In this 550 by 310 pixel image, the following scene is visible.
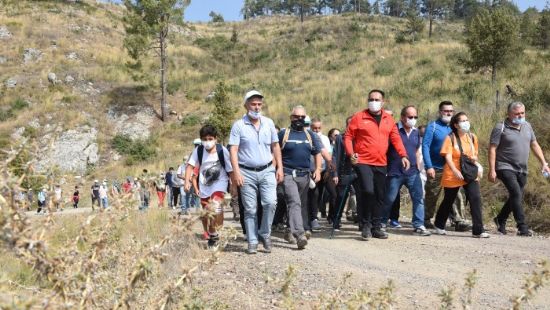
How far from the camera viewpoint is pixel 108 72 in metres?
38.0

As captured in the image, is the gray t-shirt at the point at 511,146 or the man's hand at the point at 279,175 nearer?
the man's hand at the point at 279,175

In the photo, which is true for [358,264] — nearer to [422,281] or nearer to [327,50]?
[422,281]

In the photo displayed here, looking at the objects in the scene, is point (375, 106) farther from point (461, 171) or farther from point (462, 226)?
point (462, 226)

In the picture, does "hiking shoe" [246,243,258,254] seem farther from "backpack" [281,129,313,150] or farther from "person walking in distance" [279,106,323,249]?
"backpack" [281,129,313,150]

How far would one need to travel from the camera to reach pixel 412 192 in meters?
7.68

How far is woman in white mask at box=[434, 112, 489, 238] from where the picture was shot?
7191 mm

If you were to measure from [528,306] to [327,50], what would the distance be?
46.4 m

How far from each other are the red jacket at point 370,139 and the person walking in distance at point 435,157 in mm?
785

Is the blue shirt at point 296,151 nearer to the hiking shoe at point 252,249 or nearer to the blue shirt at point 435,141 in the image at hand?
the hiking shoe at point 252,249

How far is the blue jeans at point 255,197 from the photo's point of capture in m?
5.95

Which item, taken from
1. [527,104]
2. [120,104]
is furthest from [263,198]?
[120,104]

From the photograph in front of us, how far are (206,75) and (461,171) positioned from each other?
36.9 metres

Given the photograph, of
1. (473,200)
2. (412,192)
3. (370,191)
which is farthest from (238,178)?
(473,200)

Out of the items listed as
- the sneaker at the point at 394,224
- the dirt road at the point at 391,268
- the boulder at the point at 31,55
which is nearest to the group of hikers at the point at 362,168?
the sneaker at the point at 394,224
